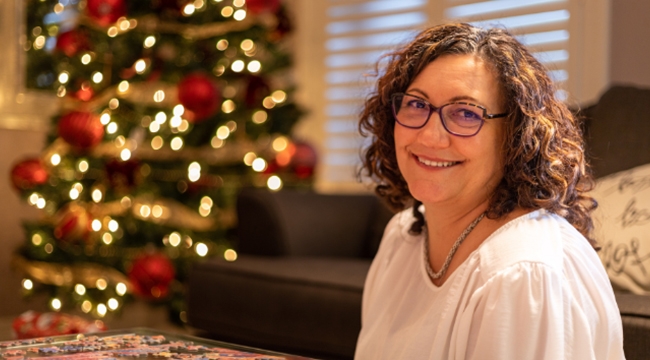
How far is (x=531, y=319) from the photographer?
3.63 ft

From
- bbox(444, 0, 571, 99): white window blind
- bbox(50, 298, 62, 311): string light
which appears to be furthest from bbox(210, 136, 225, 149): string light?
bbox(444, 0, 571, 99): white window blind

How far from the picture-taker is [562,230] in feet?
4.14

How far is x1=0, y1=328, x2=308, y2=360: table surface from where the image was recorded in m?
1.15

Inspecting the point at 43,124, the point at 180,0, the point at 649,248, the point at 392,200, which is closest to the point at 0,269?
the point at 43,124

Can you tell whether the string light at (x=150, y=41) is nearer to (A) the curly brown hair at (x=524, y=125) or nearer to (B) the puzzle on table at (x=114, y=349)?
(A) the curly brown hair at (x=524, y=125)

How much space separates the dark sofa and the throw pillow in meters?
0.12

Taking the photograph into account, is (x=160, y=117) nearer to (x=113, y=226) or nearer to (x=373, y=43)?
(x=113, y=226)

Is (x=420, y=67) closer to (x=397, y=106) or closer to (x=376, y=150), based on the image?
(x=397, y=106)

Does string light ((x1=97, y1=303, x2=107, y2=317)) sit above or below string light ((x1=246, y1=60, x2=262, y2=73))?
below

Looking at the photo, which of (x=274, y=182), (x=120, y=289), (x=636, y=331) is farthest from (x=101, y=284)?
(x=636, y=331)

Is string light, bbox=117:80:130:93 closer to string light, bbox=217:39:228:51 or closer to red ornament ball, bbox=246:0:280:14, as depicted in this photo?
string light, bbox=217:39:228:51

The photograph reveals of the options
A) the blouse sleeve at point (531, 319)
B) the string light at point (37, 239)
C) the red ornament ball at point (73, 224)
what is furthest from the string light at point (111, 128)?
the blouse sleeve at point (531, 319)

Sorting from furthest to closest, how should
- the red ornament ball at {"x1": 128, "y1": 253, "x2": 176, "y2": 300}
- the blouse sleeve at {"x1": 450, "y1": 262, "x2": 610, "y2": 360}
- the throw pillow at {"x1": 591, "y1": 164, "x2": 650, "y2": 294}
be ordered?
the red ornament ball at {"x1": 128, "y1": 253, "x2": 176, "y2": 300}, the throw pillow at {"x1": 591, "y1": 164, "x2": 650, "y2": 294}, the blouse sleeve at {"x1": 450, "y1": 262, "x2": 610, "y2": 360}

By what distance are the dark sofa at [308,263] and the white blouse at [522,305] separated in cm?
56
